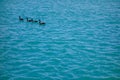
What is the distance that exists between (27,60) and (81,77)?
17.9 feet

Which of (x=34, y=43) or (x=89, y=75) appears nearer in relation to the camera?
(x=89, y=75)

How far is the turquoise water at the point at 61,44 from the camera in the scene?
18.4 metres

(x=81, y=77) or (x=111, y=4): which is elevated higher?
(x=111, y=4)

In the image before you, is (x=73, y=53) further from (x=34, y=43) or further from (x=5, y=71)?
(x=5, y=71)

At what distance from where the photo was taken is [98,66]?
1938 cm

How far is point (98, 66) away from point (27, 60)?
6.31m

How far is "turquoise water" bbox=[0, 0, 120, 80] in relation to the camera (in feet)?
60.4

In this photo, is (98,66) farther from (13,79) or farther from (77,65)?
(13,79)

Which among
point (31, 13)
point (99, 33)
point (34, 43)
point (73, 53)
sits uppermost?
point (31, 13)

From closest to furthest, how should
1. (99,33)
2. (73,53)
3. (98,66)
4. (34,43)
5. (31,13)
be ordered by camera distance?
(98,66), (73,53), (34,43), (99,33), (31,13)

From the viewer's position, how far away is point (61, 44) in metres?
23.9

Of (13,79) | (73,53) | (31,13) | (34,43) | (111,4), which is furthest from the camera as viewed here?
(111,4)

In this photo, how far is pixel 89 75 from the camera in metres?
18.0

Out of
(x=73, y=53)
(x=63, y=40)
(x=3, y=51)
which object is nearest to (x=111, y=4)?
(x=63, y=40)
